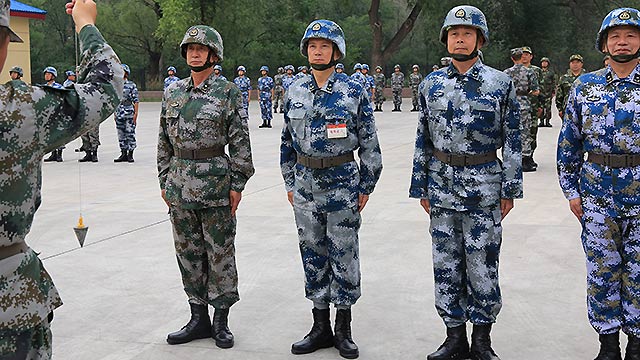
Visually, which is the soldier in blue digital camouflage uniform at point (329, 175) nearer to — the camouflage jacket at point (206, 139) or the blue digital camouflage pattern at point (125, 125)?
the camouflage jacket at point (206, 139)

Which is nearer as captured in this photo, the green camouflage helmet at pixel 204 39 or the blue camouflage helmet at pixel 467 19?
the blue camouflage helmet at pixel 467 19

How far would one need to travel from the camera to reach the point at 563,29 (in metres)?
45.4

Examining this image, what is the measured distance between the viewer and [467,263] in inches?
173

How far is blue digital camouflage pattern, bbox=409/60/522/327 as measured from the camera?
170 inches

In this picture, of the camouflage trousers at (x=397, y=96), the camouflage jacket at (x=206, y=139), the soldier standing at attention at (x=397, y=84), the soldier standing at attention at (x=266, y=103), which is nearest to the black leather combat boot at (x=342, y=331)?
the camouflage jacket at (x=206, y=139)

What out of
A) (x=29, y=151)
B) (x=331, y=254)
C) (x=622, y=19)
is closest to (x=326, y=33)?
(x=331, y=254)

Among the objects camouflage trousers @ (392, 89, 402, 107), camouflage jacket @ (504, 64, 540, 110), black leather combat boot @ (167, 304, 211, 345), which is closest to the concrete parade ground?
black leather combat boot @ (167, 304, 211, 345)

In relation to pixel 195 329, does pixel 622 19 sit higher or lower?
higher

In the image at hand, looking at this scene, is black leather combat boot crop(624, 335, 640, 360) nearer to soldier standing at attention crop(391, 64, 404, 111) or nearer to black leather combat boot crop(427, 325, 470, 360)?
black leather combat boot crop(427, 325, 470, 360)

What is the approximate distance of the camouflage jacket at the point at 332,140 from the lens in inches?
180

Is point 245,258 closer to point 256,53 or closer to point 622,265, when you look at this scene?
point 622,265

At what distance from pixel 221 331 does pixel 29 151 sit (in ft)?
8.40

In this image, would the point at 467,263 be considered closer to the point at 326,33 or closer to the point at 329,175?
the point at 329,175

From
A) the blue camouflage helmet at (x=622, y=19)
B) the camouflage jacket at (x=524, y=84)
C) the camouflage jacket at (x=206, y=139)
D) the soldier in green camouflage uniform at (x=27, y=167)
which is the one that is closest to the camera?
the soldier in green camouflage uniform at (x=27, y=167)
